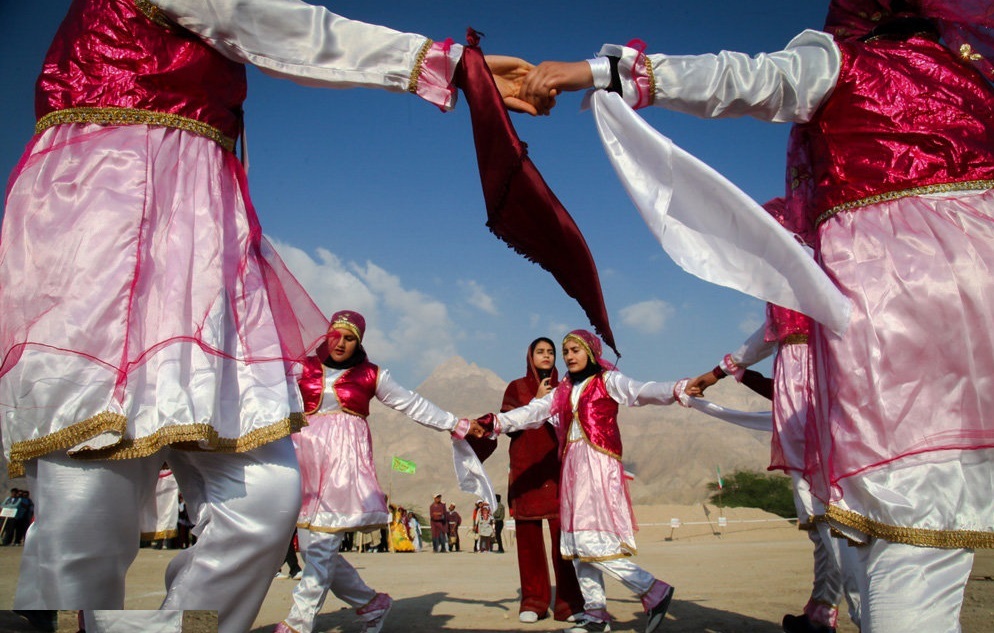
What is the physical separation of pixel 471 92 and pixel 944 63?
155cm

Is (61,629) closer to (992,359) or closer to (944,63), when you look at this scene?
(992,359)

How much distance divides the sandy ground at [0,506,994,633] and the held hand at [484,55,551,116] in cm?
193

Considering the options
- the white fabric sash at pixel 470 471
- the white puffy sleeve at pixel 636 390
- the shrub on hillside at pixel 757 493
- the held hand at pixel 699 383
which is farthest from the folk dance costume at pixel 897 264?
the shrub on hillside at pixel 757 493

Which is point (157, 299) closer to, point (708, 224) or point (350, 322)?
point (708, 224)

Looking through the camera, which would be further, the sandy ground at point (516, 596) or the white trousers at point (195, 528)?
the sandy ground at point (516, 596)

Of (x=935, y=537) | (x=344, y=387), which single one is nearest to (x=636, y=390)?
(x=344, y=387)

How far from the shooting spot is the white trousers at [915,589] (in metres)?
1.97

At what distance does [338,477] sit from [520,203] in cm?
322

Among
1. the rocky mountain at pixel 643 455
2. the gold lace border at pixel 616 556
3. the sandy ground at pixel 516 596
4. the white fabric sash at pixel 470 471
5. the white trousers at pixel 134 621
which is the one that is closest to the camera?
the white trousers at pixel 134 621

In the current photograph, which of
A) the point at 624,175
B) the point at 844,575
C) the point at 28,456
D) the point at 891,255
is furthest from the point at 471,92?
the point at 844,575

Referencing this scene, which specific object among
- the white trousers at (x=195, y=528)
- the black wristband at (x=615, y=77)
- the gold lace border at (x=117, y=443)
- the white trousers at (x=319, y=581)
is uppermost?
the black wristband at (x=615, y=77)

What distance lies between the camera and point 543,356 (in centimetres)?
691

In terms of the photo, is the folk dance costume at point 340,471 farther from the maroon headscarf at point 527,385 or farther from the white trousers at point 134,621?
the white trousers at point 134,621

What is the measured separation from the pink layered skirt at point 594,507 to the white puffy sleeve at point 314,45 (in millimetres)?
3777
